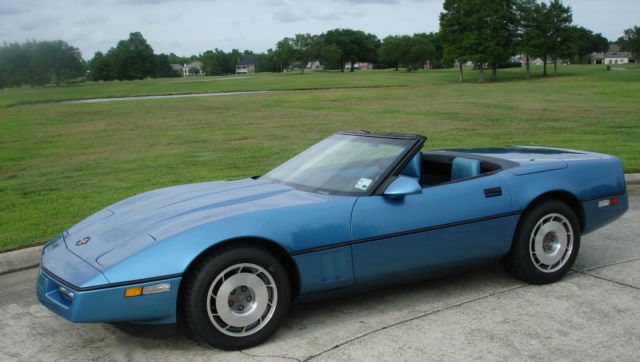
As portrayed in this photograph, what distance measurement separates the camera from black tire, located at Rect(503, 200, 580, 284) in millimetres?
4121

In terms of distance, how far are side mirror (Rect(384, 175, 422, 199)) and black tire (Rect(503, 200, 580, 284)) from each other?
1.03 meters

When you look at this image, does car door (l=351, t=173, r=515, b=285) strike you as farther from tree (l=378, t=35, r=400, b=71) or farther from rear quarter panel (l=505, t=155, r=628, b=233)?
tree (l=378, t=35, r=400, b=71)

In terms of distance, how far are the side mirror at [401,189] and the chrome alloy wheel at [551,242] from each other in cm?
115

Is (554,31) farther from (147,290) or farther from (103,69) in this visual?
(103,69)

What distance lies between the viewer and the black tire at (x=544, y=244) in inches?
162

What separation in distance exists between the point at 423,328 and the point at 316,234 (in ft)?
2.90

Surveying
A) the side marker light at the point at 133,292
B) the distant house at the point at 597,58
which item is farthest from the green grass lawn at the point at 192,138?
the distant house at the point at 597,58

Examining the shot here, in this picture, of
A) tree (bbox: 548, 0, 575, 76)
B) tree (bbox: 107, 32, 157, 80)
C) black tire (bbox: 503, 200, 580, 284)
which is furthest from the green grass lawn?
tree (bbox: 107, 32, 157, 80)

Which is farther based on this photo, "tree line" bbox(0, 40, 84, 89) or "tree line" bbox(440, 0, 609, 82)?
"tree line" bbox(0, 40, 84, 89)

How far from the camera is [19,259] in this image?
510 cm

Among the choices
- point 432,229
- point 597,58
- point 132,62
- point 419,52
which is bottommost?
point 432,229

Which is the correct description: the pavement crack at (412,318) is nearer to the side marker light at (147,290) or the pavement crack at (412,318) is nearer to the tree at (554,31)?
the side marker light at (147,290)

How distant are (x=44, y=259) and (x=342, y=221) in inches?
71.1

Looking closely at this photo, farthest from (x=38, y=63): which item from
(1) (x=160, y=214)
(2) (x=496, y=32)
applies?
(1) (x=160, y=214)
